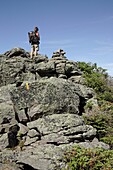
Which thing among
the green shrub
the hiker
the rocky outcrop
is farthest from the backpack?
the green shrub

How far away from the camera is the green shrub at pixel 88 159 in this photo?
1005cm

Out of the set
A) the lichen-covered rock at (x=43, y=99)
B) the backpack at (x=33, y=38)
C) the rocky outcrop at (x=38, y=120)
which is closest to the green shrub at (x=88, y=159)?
the rocky outcrop at (x=38, y=120)

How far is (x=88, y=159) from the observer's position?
33.4 feet

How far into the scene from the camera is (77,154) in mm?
10477

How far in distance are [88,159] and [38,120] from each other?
4416 mm

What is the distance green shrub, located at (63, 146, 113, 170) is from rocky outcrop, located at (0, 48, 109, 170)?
0.43 metres

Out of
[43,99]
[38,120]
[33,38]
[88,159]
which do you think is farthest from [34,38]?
[88,159]

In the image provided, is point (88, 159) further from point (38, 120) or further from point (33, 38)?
point (33, 38)

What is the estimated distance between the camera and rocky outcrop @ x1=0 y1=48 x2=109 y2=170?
35.6 ft

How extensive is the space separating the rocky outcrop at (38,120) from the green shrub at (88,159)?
0.43m

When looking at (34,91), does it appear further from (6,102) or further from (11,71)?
(11,71)

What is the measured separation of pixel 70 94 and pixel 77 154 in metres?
4.98

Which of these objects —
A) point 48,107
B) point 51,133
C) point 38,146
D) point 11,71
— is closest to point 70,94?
point 48,107

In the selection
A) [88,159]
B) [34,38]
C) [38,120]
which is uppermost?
[34,38]
